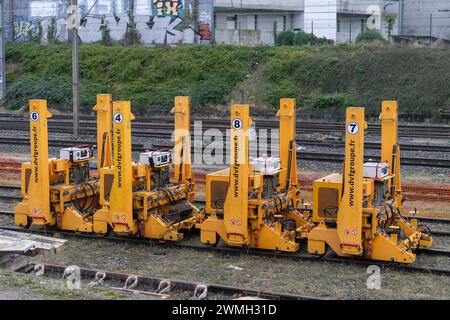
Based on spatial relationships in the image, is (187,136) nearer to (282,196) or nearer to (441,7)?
(282,196)

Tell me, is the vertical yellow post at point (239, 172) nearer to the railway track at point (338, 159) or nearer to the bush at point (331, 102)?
the railway track at point (338, 159)

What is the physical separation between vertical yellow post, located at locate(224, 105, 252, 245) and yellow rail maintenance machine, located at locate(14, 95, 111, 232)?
119 inches

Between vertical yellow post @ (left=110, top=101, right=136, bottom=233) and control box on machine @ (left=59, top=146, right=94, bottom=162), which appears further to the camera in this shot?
control box on machine @ (left=59, top=146, right=94, bottom=162)

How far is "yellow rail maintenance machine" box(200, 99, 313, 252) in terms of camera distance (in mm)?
10734

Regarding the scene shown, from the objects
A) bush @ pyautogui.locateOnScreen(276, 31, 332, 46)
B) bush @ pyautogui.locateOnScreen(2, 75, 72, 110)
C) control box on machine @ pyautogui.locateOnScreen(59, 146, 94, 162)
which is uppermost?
bush @ pyautogui.locateOnScreen(276, 31, 332, 46)

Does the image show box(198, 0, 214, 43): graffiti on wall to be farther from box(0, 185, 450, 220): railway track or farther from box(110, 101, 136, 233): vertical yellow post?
box(110, 101, 136, 233): vertical yellow post

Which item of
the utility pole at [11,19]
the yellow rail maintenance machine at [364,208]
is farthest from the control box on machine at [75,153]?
the utility pole at [11,19]

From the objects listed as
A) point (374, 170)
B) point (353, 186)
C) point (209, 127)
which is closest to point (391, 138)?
point (374, 170)

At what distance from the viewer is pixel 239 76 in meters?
37.2

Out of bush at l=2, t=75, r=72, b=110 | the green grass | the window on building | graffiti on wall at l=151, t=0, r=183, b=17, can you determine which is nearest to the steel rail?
the green grass

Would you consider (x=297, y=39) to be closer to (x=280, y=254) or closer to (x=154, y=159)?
(x=154, y=159)

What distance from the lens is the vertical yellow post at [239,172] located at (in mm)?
10688

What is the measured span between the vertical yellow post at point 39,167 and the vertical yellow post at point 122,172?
1.45m
